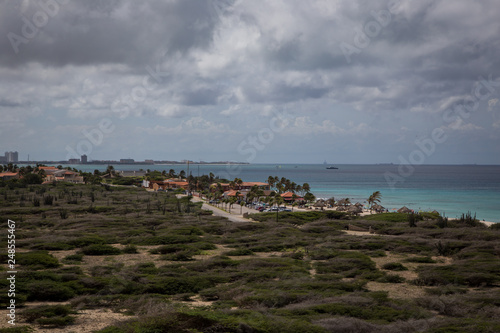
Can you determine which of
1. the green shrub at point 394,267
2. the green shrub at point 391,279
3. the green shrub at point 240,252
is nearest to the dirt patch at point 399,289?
the green shrub at point 391,279

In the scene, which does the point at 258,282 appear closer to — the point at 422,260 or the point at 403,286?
the point at 403,286

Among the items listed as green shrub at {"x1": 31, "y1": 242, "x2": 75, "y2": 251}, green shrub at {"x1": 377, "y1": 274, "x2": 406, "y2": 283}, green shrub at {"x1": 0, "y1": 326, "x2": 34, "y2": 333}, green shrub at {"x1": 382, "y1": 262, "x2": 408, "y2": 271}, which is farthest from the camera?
green shrub at {"x1": 31, "y1": 242, "x2": 75, "y2": 251}

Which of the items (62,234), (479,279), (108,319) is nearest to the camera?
(108,319)

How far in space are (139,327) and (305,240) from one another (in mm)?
18832

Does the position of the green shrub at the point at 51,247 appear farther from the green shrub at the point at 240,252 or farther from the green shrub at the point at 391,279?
the green shrub at the point at 391,279

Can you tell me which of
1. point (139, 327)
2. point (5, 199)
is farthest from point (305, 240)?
point (5, 199)

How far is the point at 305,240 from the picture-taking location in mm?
26406

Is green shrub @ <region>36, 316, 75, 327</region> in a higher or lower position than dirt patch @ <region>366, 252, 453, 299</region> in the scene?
higher

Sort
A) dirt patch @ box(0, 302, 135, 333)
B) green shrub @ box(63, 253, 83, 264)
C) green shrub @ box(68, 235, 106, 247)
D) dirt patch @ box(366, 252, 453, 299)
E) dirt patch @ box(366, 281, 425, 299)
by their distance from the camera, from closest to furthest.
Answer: dirt patch @ box(0, 302, 135, 333) < dirt patch @ box(366, 281, 425, 299) < dirt patch @ box(366, 252, 453, 299) < green shrub @ box(63, 253, 83, 264) < green shrub @ box(68, 235, 106, 247)

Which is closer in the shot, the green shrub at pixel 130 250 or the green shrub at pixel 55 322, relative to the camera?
the green shrub at pixel 55 322

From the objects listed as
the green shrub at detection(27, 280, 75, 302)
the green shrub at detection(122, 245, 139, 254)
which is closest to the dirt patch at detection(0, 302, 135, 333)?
the green shrub at detection(27, 280, 75, 302)

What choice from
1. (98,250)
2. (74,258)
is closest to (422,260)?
(98,250)

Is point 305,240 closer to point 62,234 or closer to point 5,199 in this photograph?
point 62,234

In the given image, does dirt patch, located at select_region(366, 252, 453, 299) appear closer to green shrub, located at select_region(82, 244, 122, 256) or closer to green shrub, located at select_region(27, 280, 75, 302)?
green shrub, located at select_region(27, 280, 75, 302)
